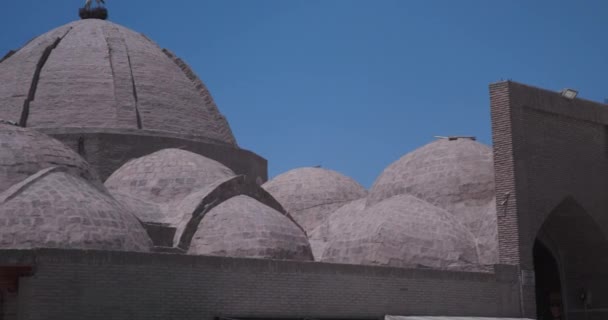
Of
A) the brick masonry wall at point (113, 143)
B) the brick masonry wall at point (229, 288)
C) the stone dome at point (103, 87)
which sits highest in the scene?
the stone dome at point (103, 87)

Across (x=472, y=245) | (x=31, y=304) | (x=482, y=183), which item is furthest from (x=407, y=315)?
(x=31, y=304)

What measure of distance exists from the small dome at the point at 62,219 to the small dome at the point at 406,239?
4794 mm

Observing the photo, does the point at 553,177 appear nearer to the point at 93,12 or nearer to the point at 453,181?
the point at 453,181

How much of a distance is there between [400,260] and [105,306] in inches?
267

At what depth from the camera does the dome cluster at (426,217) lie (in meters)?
17.2

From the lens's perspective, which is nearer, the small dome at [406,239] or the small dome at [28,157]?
the small dome at [28,157]

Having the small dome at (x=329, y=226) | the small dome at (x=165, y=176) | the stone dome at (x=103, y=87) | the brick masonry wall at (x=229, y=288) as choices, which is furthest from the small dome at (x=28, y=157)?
the small dome at (x=329, y=226)

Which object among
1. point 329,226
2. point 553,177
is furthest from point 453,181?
point 329,226

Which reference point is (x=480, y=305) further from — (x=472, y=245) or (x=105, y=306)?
(x=105, y=306)

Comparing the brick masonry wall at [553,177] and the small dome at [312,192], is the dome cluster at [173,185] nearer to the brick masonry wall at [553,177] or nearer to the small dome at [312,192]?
the small dome at [312,192]

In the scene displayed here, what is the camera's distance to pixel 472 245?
17.6 meters

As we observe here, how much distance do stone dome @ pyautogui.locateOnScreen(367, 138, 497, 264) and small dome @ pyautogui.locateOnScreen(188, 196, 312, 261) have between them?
367 centimetres

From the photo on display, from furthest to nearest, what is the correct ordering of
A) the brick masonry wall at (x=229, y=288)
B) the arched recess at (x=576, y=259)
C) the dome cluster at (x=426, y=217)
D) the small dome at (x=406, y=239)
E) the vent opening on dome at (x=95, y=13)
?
the vent opening on dome at (x=95, y=13) → the arched recess at (x=576, y=259) → the dome cluster at (x=426, y=217) → the small dome at (x=406, y=239) → the brick masonry wall at (x=229, y=288)

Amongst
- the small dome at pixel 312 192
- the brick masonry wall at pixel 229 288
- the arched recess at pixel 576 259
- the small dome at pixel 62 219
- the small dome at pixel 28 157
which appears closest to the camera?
the brick masonry wall at pixel 229 288
